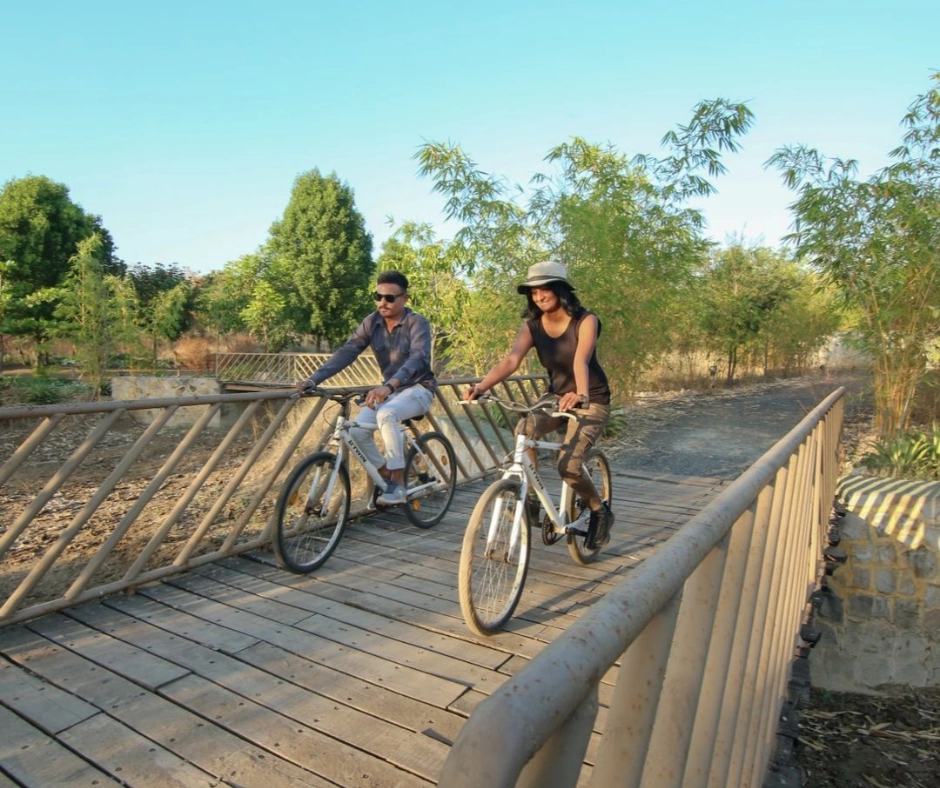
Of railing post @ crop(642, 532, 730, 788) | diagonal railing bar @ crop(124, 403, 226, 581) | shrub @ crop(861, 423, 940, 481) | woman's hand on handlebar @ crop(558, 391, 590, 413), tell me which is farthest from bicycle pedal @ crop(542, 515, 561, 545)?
shrub @ crop(861, 423, 940, 481)

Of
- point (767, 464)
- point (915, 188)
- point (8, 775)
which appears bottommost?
point (8, 775)

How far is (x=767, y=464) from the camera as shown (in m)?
1.70

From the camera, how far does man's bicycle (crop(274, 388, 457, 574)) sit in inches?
133

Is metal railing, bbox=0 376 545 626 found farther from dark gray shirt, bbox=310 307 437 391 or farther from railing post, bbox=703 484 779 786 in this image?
railing post, bbox=703 484 779 786

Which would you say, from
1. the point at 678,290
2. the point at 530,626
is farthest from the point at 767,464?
the point at 678,290

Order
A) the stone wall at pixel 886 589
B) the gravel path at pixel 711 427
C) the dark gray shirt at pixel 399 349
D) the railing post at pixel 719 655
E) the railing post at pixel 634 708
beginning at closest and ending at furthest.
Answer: the railing post at pixel 634 708 → the railing post at pixel 719 655 → the dark gray shirt at pixel 399 349 → the stone wall at pixel 886 589 → the gravel path at pixel 711 427

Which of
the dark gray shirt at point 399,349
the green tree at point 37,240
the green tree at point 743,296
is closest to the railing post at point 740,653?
the dark gray shirt at point 399,349

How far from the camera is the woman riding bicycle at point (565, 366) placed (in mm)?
3092

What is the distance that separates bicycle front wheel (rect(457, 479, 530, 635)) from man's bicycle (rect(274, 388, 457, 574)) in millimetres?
1014

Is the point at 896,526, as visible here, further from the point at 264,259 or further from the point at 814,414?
the point at 264,259

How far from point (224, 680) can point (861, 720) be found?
20.1 ft

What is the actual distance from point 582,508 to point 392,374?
1.34 m

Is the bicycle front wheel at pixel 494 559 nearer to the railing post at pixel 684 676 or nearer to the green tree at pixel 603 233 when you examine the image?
the railing post at pixel 684 676

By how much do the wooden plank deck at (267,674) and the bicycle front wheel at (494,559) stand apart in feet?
0.37
